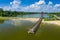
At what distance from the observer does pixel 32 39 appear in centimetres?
2603

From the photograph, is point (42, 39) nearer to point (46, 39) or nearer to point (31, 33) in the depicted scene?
point (46, 39)

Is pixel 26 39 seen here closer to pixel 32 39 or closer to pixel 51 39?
pixel 32 39

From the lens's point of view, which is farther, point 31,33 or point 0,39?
point 31,33

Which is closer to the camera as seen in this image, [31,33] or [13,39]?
[13,39]

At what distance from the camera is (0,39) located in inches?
992

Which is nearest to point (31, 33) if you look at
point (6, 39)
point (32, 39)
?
point (32, 39)

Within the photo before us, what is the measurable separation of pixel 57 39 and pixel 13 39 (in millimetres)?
8790

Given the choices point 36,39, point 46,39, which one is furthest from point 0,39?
point 46,39

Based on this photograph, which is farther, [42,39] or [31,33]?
[31,33]

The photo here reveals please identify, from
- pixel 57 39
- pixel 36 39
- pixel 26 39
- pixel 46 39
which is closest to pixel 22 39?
pixel 26 39

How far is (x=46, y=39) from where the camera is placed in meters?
26.2

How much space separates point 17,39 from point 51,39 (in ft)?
22.5

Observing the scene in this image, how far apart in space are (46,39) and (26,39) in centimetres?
400

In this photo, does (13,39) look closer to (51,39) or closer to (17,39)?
(17,39)
